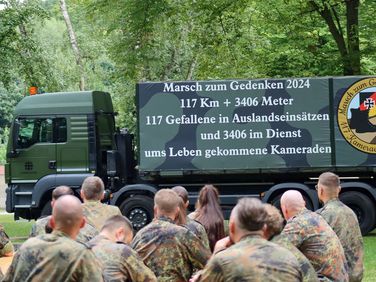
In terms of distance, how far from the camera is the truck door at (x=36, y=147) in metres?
21.9

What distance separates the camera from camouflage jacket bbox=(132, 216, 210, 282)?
316 inches

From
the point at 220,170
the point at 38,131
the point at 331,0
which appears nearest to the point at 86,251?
the point at 220,170

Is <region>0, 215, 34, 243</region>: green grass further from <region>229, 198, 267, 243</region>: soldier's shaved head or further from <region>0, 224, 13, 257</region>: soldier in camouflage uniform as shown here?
<region>229, 198, 267, 243</region>: soldier's shaved head

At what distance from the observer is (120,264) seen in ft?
23.7

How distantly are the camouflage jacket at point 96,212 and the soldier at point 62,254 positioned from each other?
389cm

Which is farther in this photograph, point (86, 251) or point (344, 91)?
point (344, 91)

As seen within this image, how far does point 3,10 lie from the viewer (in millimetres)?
27422

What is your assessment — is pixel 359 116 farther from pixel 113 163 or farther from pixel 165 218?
pixel 165 218

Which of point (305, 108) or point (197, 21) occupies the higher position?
point (197, 21)

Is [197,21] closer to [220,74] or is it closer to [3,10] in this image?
[220,74]

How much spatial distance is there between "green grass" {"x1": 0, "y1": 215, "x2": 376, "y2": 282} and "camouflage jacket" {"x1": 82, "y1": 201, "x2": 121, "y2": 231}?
198 inches

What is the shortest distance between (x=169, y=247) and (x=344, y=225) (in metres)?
2.59

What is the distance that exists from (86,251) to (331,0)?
19869 mm

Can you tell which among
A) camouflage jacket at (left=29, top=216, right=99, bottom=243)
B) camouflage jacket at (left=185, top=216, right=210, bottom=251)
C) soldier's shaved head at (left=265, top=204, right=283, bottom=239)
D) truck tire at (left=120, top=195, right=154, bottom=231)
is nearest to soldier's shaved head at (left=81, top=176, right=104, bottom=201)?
camouflage jacket at (left=29, top=216, right=99, bottom=243)
